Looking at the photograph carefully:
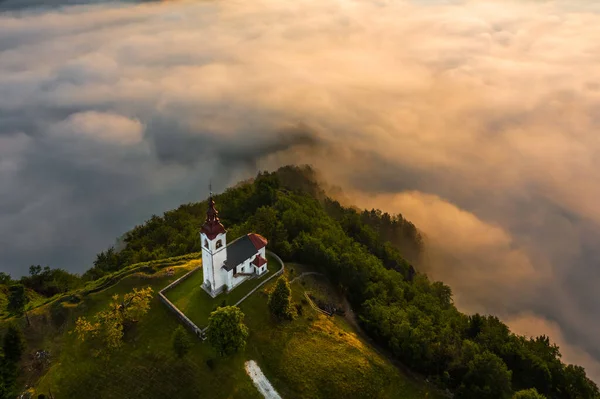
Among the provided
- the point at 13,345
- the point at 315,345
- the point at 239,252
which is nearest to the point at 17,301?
the point at 13,345

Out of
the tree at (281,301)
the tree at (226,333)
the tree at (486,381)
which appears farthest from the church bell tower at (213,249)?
the tree at (486,381)

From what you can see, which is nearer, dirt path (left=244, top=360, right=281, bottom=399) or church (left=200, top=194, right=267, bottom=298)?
dirt path (left=244, top=360, right=281, bottom=399)

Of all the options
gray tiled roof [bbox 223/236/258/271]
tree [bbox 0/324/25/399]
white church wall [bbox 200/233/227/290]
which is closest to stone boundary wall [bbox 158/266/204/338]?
white church wall [bbox 200/233/227/290]

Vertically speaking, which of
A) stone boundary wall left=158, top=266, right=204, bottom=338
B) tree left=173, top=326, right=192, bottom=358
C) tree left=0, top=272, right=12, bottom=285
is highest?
tree left=173, top=326, right=192, bottom=358

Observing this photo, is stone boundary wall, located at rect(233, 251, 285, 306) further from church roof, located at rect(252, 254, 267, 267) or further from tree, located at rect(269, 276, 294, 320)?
tree, located at rect(269, 276, 294, 320)

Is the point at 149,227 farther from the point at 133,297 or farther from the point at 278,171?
the point at 278,171

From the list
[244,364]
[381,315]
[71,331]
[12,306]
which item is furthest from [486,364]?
[12,306]

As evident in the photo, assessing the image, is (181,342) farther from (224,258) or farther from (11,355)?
(11,355)

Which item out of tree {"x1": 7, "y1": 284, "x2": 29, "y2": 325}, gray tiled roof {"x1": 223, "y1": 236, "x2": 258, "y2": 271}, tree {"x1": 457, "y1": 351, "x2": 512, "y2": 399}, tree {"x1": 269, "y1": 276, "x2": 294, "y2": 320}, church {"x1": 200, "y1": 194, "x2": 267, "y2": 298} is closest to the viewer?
tree {"x1": 457, "y1": 351, "x2": 512, "y2": 399}
